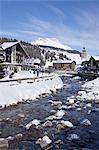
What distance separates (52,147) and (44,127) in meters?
3.63

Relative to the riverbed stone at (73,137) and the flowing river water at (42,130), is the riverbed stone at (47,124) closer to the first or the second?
the flowing river water at (42,130)

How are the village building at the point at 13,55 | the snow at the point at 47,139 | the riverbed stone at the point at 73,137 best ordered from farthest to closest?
the village building at the point at 13,55, the riverbed stone at the point at 73,137, the snow at the point at 47,139

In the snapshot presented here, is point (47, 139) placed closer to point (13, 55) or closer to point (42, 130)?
point (42, 130)

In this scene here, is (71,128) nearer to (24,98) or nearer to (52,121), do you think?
(52,121)

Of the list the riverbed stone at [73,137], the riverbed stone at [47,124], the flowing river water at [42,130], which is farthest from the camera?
the riverbed stone at [47,124]

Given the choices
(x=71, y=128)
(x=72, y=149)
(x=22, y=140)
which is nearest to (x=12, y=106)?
(x=71, y=128)

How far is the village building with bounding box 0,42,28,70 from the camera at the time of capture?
61875 mm

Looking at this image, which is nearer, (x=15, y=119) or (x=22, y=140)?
(x=22, y=140)

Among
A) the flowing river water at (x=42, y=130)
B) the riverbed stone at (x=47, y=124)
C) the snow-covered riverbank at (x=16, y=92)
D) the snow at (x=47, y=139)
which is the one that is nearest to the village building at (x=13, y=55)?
the snow-covered riverbank at (x=16, y=92)

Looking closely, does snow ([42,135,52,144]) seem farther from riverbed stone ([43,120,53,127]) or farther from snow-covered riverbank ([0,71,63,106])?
snow-covered riverbank ([0,71,63,106])

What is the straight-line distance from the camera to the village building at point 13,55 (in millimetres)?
61875

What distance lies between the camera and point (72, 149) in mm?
12742

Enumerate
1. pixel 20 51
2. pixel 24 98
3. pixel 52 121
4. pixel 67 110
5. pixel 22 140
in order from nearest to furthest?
pixel 22 140
pixel 52 121
pixel 67 110
pixel 24 98
pixel 20 51

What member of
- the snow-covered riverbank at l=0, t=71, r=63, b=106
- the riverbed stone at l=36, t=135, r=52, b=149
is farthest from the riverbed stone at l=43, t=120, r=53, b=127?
the snow-covered riverbank at l=0, t=71, r=63, b=106
